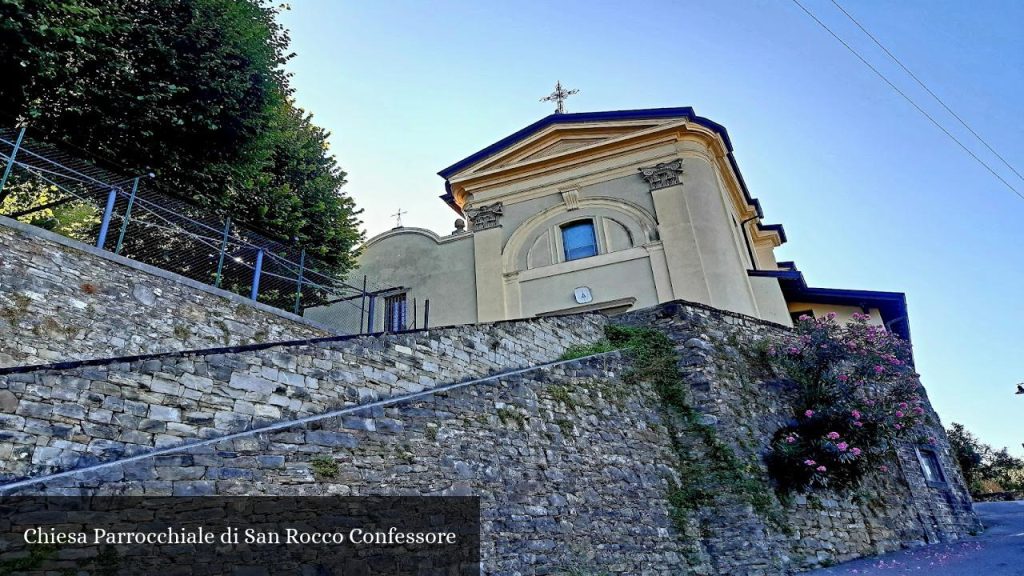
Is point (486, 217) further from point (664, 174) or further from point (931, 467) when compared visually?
point (931, 467)

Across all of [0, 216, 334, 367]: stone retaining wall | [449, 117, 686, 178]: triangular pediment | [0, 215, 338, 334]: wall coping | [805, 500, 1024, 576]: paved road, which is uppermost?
[449, 117, 686, 178]: triangular pediment

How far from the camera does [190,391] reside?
465 cm

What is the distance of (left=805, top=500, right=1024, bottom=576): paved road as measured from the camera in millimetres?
6930

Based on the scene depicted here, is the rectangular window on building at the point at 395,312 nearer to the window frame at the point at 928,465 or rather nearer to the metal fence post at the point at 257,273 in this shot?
the metal fence post at the point at 257,273

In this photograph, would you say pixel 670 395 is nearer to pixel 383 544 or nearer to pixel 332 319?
pixel 383 544

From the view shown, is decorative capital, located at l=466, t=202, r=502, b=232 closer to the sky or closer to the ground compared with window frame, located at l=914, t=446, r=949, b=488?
closer to the sky

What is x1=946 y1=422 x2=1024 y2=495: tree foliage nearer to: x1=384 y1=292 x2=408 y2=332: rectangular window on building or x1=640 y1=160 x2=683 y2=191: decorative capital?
x1=640 y1=160 x2=683 y2=191: decorative capital

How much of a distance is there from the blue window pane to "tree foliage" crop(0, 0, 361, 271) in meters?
7.26

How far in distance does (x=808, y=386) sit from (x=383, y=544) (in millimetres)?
8503

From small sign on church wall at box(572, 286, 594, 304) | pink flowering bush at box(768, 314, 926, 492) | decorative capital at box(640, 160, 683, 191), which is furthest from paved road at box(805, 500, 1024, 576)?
decorative capital at box(640, 160, 683, 191)

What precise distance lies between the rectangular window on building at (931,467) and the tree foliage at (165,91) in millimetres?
14105

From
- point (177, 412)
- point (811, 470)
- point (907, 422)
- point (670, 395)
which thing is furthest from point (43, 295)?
point (907, 422)
